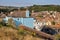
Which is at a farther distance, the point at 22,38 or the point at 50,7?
the point at 50,7

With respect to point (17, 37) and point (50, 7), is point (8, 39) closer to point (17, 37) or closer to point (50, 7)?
point (17, 37)

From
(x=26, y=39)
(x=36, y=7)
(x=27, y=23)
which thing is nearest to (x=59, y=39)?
(x=26, y=39)

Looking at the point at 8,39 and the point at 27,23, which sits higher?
the point at 8,39

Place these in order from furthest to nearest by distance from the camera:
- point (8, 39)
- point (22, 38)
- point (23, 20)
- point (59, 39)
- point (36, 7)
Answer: point (36, 7)
point (23, 20)
point (59, 39)
point (22, 38)
point (8, 39)

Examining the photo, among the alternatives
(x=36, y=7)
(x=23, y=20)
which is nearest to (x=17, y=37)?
(x=23, y=20)

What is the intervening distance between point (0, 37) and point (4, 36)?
8.6 inches

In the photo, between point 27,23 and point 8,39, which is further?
point 27,23

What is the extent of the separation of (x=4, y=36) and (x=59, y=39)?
2.96 metres

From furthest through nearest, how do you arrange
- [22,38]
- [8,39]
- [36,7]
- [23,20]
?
[36,7], [23,20], [22,38], [8,39]

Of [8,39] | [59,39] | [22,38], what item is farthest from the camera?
[59,39]

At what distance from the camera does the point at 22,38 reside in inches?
346

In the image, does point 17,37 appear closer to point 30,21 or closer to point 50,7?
point 30,21

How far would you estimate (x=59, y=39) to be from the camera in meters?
10.5

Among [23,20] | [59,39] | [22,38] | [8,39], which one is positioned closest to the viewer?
[8,39]
